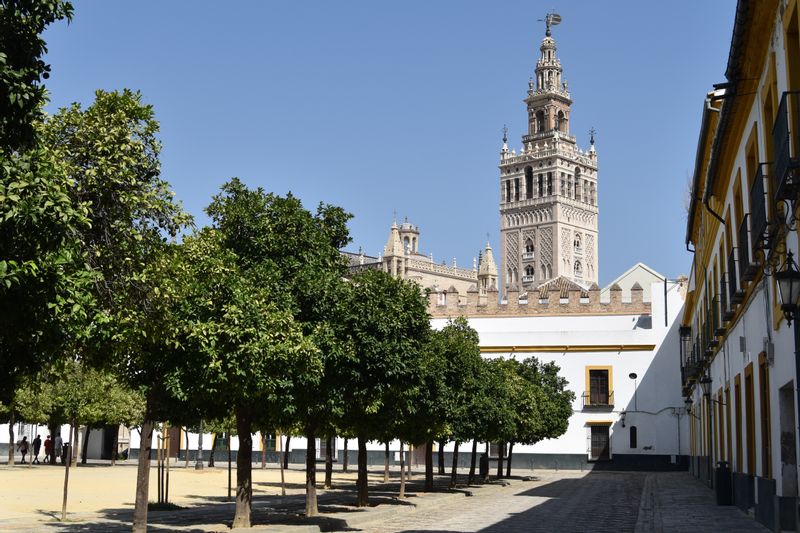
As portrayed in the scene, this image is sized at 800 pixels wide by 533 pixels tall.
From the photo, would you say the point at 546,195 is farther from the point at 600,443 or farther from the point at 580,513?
the point at 580,513

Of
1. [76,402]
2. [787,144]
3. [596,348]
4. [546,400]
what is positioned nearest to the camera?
[787,144]

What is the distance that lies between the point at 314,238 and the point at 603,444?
38173 mm

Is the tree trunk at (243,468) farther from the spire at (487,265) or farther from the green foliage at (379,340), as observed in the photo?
the spire at (487,265)

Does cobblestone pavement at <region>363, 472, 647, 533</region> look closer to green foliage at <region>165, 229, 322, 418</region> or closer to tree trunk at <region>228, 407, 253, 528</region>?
tree trunk at <region>228, 407, 253, 528</region>

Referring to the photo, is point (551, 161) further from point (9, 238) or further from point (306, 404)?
point (9, 238)

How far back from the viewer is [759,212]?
13992 millimetres

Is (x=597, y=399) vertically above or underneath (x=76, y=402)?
above

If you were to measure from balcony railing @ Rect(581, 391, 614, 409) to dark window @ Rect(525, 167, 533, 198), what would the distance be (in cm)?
9131

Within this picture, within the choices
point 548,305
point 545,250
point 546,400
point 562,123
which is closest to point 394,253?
point 545,250

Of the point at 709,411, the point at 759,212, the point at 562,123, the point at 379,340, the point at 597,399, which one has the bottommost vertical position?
the point at 709,411

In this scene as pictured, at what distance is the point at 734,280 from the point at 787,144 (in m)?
8.46

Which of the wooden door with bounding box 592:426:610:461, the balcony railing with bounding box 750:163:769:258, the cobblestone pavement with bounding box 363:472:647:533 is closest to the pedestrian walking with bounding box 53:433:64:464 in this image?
the cobblestone pavement with bounding box 363:472:647:533

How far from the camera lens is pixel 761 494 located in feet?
53.6

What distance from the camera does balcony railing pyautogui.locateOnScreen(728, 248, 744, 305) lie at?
1788 centimetres
